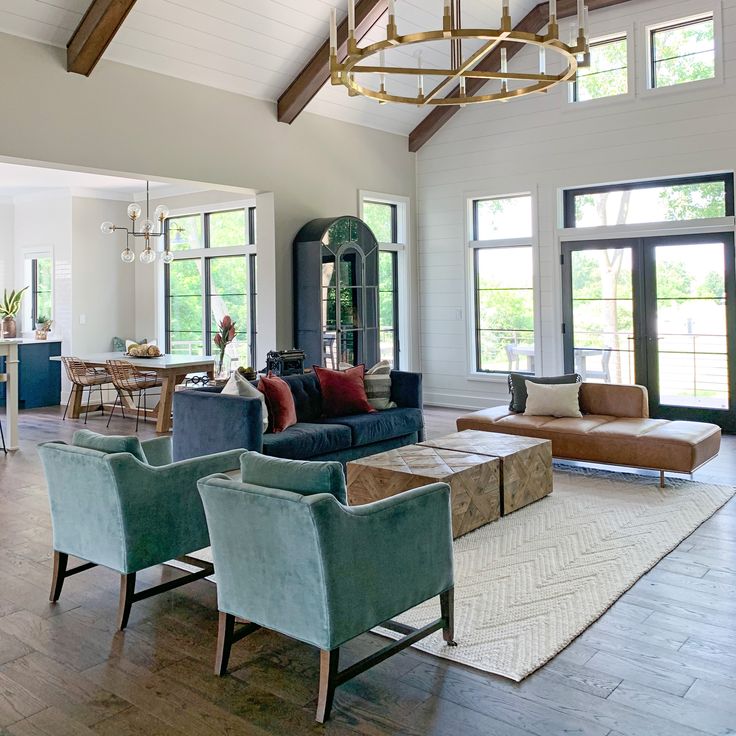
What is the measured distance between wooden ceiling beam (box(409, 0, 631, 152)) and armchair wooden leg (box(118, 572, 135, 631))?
5729 millimetres

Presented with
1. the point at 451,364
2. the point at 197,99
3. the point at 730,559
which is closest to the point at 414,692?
the point at 730,559

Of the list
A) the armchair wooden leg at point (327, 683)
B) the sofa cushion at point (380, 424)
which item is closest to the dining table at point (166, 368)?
the sofa cushion at point (380, 424)

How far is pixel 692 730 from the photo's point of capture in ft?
7.54

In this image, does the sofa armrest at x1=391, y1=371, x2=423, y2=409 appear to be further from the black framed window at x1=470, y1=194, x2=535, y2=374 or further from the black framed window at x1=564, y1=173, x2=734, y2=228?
the black framed window at x1=564, y1=173, x2=734, y2=228

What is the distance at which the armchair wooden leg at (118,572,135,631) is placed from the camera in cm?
310

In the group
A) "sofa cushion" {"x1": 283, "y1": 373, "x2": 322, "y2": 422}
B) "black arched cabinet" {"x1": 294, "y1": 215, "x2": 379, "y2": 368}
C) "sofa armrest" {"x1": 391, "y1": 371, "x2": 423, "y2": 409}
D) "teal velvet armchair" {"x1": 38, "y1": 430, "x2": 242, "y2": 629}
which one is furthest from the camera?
"black arched cabinet" {"x1": 294, "y1": 215, "x2": 379, "y2": 368}

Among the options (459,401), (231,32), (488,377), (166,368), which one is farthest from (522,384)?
(231,32)

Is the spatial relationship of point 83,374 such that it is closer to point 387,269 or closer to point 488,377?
point 387,269

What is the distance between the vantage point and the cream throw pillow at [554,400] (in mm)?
6152

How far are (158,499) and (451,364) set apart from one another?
6.58 metres

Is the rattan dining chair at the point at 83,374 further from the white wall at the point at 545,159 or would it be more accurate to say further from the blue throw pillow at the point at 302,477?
the blue throw pillow at the point at 302,477

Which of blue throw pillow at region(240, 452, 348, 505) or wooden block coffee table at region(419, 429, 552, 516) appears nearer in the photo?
blue throw pillow at region(240, 452, 348, 505)

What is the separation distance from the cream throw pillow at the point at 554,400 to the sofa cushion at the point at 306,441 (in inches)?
64.4

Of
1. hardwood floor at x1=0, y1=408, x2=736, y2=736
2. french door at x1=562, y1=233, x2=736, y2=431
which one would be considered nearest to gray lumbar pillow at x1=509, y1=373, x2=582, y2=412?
french door at x1=562, y1=233, x2=736, y2=431
